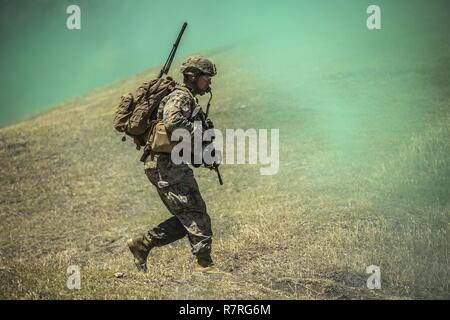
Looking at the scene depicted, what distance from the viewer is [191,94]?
8.33 metres

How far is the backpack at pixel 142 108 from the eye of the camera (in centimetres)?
830

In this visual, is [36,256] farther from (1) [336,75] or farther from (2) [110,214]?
(1) [336,75]

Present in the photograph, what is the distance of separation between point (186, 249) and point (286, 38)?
96.0 feet

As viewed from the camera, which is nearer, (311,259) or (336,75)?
(311,259)

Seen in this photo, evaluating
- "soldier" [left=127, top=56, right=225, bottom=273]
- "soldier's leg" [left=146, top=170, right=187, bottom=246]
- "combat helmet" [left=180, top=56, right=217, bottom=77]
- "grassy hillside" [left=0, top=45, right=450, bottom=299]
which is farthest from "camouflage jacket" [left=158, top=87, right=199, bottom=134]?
"grassy hillside" [left=0, top=45, right=450, bottom=299]

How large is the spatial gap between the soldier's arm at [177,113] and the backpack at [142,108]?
10.1 inches

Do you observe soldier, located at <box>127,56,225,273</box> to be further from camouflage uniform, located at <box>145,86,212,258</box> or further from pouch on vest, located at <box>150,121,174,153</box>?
pouch on vest, located at <box>150,121,174,153</box>

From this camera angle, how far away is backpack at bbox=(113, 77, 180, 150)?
830 centimetres

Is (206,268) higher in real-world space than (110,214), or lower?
higher

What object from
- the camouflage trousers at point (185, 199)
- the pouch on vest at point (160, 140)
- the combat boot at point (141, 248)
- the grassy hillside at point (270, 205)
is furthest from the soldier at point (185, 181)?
the grassy hillside at point (270, 205)

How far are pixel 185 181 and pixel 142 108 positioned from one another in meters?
1.18

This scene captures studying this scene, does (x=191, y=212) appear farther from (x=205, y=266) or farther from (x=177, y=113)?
(x=177, y=113)

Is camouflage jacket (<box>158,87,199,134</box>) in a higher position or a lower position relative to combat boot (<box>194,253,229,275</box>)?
higher
